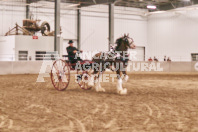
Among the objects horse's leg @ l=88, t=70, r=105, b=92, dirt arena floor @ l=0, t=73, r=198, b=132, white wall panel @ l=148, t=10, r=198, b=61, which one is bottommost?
dirt arena floor @ l=0, t=73, r=198, b=132

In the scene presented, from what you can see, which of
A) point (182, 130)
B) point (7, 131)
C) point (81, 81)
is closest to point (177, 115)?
point (182, 130)

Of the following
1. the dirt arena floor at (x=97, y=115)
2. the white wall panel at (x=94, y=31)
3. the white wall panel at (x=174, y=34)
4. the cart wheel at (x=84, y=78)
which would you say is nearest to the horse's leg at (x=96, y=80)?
the cart wheel at (x=84, y=78)

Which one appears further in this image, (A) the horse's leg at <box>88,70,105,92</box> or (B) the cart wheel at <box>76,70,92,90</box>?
(B) the cart wheel at <box>76,70,92,90</box>

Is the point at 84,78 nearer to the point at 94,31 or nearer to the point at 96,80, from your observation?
the point at 96,80

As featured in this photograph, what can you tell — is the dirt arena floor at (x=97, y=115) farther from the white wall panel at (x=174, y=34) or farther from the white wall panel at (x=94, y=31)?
the white wall panel at (x=174, y=34)

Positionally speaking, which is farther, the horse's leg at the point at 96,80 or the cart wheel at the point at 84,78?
the cart wheel at the point at 84,78

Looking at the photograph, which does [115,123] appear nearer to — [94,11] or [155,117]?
[155,117]

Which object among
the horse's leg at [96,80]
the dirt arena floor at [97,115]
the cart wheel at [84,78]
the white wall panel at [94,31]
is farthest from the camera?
the white wall panel at [94,31]

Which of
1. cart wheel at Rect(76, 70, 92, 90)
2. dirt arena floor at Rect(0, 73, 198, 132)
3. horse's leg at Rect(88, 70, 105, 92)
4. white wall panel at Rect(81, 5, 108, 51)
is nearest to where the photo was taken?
→ dirt arena floor at Rect(0, 73, 198, 132)

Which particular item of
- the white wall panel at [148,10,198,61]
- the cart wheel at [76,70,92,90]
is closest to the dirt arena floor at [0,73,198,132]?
the cart wheel at [76,70,92,90]

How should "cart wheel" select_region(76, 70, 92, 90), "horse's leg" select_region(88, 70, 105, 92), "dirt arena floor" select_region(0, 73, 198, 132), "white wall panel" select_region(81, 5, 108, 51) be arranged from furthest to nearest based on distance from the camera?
"white wall panel" select_region(81, 5, 108, 51) → "cart wheel" select_region(76, 70, 92, 90) → "horse's leg" select_region(88, 70, 105, 92) → "dirt arena floor" select_region(0, 73, 198, 132)

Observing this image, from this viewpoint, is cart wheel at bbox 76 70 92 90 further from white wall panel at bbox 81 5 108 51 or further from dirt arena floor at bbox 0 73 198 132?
white wall panel at bbox 81 5 108 51

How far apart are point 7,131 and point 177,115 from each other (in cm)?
292

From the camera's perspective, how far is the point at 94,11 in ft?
116
